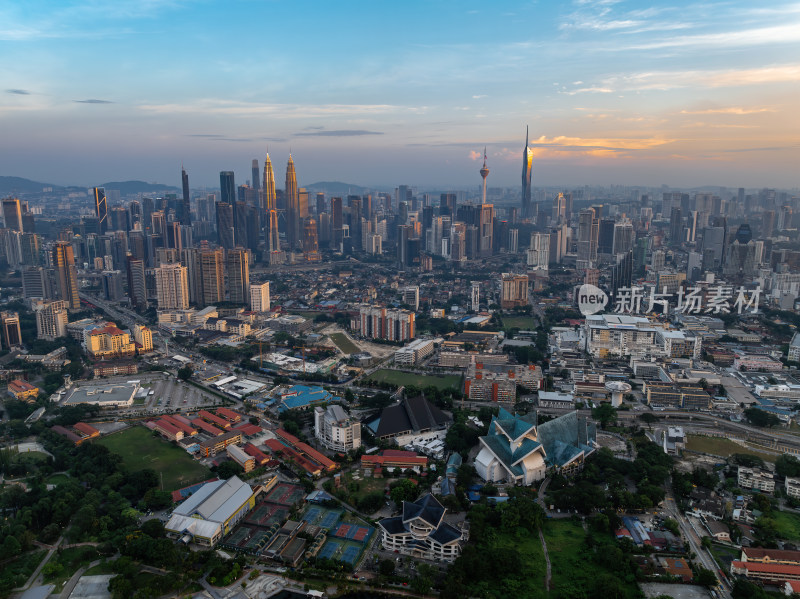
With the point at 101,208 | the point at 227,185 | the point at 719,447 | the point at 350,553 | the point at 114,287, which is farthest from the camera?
the point at 227,185

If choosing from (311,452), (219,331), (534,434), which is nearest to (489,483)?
(534,434)

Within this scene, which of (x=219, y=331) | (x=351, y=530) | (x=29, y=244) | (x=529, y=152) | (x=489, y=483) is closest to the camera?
(x=351, y=530)

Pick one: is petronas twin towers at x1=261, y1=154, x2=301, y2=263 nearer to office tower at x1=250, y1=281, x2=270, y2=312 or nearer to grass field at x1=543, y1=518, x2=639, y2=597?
office tower at x1=250, y1=281, x2=270, y2=312

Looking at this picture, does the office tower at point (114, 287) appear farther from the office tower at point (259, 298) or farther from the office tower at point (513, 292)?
the office tower at point (513, 292)

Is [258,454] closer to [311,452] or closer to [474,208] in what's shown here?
[311,452]

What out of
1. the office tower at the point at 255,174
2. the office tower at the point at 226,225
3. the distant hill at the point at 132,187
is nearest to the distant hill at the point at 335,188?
the distant hill at the point at 132,187

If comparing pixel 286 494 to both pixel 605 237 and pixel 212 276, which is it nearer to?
pixel 212 276

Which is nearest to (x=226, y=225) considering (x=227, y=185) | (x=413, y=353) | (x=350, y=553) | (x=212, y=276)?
(x=227, y=185)

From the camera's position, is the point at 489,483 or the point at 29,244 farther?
→ the point at 29,244
